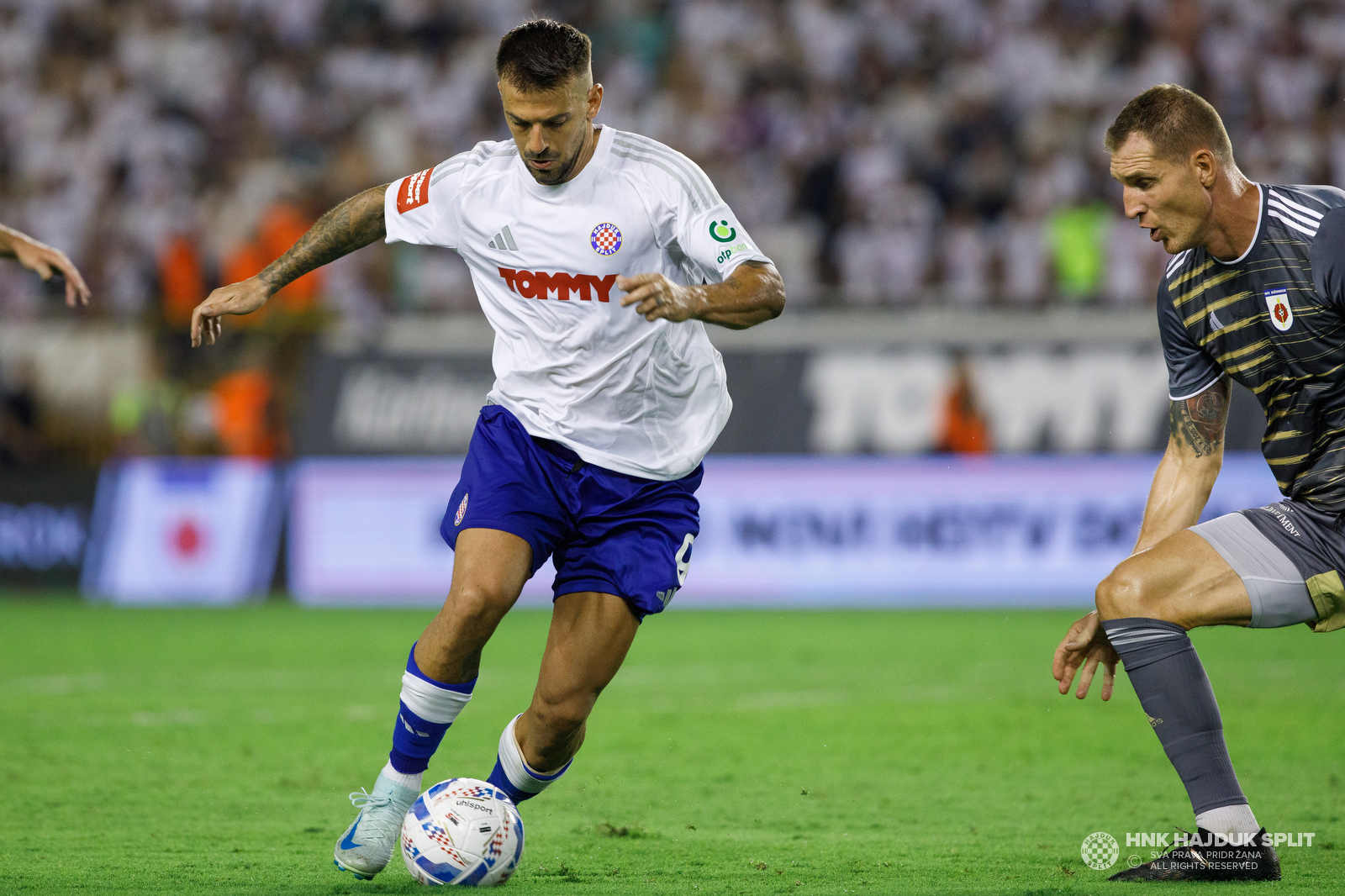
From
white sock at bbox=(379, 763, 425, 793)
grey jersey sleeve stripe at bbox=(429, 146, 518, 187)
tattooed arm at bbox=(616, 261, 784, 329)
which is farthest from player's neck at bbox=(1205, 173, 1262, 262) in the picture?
white sock at bbox=(379, 763, 425, 793)

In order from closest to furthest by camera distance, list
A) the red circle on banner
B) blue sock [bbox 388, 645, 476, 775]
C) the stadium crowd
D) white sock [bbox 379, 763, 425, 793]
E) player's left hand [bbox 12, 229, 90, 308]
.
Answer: blue sock [bbox 388, 645, 476, 775]
white sock [bbox 379, 763, 425, 793]
player's left hand [bbox 12, 229, 90, 308]
the red circle on banner
the stadium crowd

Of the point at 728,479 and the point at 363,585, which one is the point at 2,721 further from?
the point at 728,479

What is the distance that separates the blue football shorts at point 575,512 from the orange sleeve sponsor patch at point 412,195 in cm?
71

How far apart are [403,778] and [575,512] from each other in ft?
3.12

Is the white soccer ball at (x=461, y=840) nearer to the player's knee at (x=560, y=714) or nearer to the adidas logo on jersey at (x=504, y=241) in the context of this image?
the player's knee at (x=560, y=714)

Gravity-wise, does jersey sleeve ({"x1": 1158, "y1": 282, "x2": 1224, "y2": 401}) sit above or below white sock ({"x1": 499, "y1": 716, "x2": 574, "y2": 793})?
above

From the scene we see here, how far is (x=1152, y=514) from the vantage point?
472 centimetres

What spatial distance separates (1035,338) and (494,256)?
9407mm

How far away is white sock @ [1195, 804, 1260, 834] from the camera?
14.1 feet

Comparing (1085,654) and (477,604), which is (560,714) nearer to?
(477,604)

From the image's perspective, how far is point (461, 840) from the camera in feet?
14.8

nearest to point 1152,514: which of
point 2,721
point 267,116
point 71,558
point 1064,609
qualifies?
point 2,721

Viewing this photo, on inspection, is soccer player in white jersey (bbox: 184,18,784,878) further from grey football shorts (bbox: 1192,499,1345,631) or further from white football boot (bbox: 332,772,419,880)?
grey football shorts (bbox: 1192,499,1345,631)

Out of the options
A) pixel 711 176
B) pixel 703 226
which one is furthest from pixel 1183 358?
pixel 711 176
